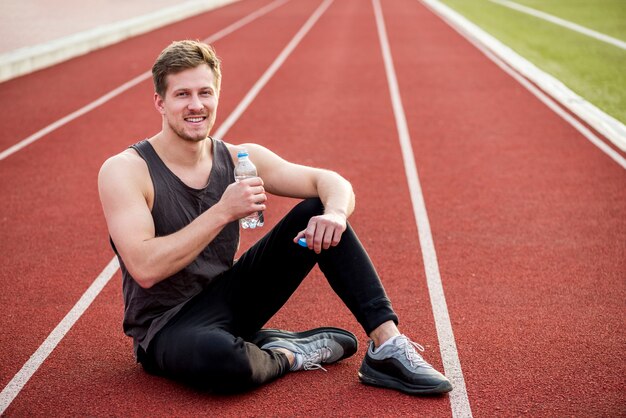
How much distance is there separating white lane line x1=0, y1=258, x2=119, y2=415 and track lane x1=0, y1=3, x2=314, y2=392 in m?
0.05

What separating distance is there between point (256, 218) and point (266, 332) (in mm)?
565


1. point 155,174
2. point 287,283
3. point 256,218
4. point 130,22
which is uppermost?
point 155,174

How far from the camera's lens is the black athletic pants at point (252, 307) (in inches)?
134

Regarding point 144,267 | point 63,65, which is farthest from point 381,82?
point 144,267

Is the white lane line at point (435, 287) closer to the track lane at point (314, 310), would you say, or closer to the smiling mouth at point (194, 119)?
the track lane at point (314, 310)

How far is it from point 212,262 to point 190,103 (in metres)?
0.76

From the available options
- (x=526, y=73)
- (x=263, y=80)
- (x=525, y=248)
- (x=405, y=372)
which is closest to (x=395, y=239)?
(x=525, y=248)

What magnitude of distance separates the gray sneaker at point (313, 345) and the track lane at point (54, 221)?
1.24 metres

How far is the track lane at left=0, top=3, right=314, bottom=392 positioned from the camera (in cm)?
455

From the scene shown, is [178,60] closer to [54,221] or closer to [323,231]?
[323,231]

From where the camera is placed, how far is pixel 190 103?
353cm

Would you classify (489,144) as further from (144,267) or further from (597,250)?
(144,267)

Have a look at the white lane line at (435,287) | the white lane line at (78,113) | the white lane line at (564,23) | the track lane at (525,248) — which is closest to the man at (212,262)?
the white lane line at (435,287)

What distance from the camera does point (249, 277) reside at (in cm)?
370
